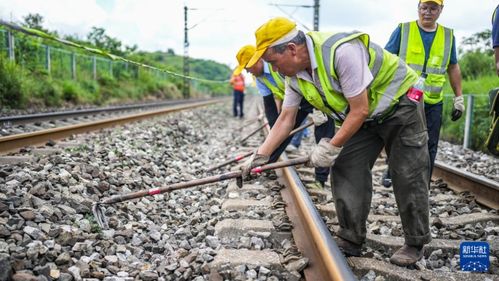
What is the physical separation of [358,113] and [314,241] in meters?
0.80

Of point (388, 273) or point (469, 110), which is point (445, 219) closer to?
point (388, 273)

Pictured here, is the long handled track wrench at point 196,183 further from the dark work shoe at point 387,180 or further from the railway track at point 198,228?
the dark work shoe at point 387,180

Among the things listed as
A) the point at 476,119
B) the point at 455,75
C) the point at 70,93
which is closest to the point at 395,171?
the point at 455,75

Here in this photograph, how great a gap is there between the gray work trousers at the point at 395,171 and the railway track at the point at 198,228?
194 millimetres

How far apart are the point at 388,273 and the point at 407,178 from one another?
0.62m

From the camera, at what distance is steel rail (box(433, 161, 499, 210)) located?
412 centimetres

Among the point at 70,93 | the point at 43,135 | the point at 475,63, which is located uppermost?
the point at 475,63

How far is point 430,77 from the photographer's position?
13.3 feet

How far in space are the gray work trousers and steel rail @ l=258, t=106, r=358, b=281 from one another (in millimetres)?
238

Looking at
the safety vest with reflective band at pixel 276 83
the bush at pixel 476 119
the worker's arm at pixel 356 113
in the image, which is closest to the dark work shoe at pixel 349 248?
the worker's arm at pixel 356 113

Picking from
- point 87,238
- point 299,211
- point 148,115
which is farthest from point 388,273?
point 148,115

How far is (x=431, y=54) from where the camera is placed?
13.3ft

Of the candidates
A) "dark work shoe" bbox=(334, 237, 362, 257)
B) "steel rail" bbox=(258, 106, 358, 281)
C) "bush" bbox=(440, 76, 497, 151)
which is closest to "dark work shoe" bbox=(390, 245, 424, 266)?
"dark work shoe" bbox=(334, 237, 362, 257)

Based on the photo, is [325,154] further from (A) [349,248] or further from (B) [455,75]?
(B) [455,75]
